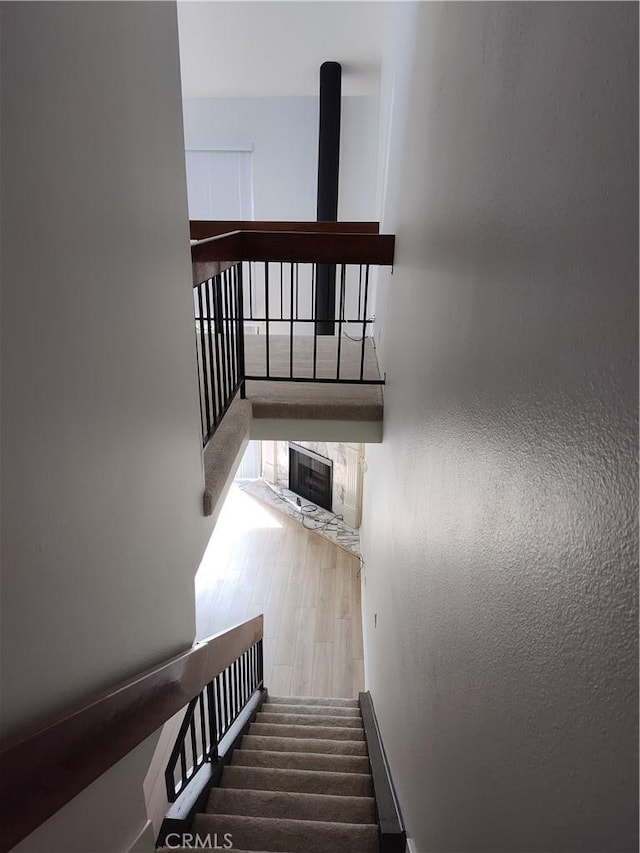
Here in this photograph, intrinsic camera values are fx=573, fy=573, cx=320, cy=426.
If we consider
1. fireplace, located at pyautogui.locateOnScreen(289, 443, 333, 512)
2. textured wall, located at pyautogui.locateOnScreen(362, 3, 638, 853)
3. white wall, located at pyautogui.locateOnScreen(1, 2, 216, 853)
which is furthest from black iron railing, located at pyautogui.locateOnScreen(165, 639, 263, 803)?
fireplace, located at pyautogui.locateOnScreen(289, 443, 333, 512)

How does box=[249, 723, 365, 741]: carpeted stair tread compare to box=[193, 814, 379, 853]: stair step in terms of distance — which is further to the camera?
box=[249, 723, 365, 741]: carpeted stair tread

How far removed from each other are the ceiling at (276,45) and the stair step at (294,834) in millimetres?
5312

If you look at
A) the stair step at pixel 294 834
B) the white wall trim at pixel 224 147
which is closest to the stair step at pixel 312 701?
the stair step at pixel 294 834

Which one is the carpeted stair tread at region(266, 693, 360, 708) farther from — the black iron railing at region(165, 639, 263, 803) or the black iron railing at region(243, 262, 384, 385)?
the black iron railing at region(243, 262, 384, 385)

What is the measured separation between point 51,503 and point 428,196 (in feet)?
5.26

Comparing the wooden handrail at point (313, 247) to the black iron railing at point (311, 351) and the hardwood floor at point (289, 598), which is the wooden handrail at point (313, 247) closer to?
the black iron railing at point (311, 351)

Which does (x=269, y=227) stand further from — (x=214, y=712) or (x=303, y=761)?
(x=303, y=761)

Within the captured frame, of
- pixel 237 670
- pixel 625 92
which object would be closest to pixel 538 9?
pixel 625 92

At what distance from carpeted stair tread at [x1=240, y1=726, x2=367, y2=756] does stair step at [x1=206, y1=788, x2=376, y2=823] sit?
0.62 metres

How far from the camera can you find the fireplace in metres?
8.02

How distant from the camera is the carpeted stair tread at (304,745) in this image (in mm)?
3004

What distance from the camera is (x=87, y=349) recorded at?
112 centimetres

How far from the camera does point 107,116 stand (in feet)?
3.80

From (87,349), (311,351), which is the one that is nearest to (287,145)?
(311,351)
